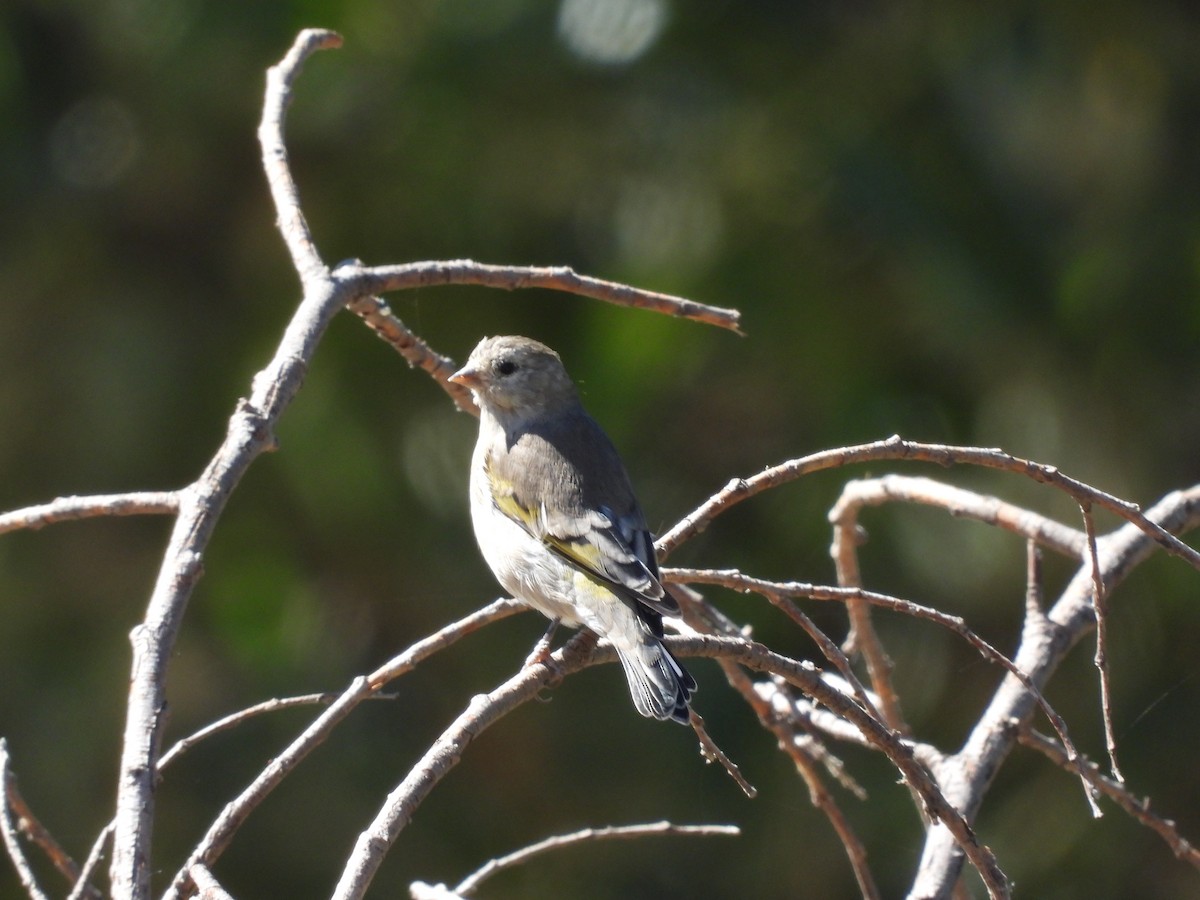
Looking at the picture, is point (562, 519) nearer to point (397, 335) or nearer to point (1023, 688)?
point (397, 335)

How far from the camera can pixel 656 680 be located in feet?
7.25

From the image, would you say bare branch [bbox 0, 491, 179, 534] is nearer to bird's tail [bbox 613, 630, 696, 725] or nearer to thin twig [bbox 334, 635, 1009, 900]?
thin twig [bbox 334, 635, 1009, 900]

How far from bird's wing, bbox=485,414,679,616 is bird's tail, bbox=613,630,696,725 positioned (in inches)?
4.4

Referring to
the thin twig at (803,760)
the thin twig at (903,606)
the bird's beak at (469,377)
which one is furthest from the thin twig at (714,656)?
the bird's beak at (469,377)

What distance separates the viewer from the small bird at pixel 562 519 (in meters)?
2.26

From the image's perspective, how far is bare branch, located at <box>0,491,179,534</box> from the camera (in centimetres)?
173

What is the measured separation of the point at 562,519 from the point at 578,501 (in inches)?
2.3

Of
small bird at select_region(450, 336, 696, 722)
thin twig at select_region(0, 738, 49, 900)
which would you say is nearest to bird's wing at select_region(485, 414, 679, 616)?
small bird at select_region(450, 336, 696, 722)

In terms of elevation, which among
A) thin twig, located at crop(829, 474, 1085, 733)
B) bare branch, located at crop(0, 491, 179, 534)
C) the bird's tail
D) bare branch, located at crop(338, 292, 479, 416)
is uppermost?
bare branch, located at crop(338, 292, 479, 416)

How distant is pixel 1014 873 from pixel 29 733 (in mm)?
4091

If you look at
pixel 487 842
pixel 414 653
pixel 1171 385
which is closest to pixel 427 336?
pixel 487 842

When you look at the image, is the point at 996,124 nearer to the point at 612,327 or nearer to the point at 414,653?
the point at 612,327

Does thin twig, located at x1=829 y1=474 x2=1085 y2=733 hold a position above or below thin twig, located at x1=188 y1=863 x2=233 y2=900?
above

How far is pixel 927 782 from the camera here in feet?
5.41
